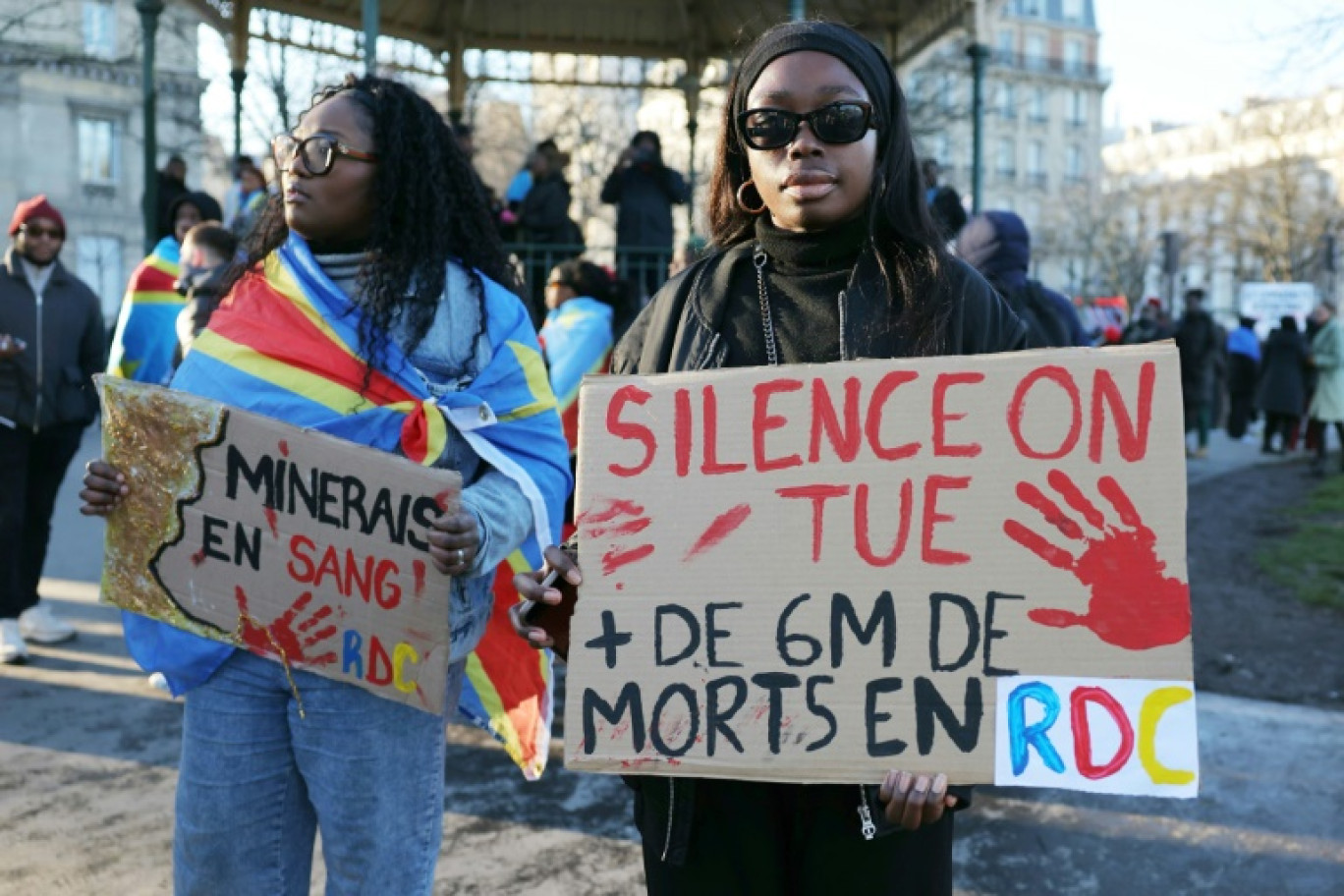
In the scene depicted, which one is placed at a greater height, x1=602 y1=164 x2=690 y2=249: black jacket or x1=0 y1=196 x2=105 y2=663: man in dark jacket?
x1=602 y1=164 x2=690 y2=249: black jacket

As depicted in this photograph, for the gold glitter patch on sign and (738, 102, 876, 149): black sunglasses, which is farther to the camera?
the gold glitter patch on sign

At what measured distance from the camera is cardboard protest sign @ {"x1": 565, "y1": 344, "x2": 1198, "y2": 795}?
171 cm

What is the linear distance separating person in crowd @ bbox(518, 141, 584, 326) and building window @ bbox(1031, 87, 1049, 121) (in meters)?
74.1

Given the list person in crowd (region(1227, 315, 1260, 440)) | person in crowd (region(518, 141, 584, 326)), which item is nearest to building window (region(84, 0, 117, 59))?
person in crowd (region(1227, 315, 1260, 440))

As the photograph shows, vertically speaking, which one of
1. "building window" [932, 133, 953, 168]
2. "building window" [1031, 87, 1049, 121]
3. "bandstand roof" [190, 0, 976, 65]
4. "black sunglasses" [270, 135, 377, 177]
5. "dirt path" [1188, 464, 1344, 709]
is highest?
"building window" [1031, 87, 1049, 121]

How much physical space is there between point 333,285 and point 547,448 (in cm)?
50

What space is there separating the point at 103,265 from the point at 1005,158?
5388cm

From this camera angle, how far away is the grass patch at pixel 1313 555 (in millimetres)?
7634

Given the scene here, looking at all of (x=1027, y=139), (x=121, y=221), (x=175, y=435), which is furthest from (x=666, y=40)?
(x=1027, y=139)

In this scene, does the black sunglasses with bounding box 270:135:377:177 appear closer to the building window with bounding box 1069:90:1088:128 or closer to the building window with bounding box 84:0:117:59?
the building window with bounding box 84:0:117:59

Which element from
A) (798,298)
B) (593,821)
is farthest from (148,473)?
(593,821)

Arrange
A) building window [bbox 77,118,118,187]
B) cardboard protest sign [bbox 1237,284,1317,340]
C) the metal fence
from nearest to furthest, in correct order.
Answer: the metal fence < cardboard protest sign [bbox 1237,284,1317,340] < building window [bbox 77,118,118,187]

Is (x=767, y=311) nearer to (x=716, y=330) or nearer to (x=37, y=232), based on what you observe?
(x=716, y=330)

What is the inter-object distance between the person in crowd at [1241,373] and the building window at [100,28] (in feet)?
95.0
